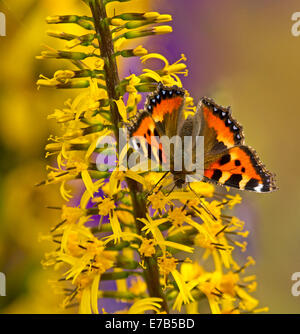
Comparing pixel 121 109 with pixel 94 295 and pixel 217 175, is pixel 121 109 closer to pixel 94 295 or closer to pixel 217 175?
pixel 217 175

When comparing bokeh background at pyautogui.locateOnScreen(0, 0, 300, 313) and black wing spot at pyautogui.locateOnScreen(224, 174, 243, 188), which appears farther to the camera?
bokeh background at pyautogui.locateOnScreen(0, 0, 300, 313)

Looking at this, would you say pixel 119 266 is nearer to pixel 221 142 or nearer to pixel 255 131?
pixel 221 142

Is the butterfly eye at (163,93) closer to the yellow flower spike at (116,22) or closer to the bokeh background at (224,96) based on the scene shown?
the yellow flower spike at (116,22)

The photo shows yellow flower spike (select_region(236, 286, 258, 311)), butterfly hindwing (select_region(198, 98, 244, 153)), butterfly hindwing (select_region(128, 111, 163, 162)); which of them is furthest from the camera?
yellow flower spike (select_region(236, 286, 258, 311))

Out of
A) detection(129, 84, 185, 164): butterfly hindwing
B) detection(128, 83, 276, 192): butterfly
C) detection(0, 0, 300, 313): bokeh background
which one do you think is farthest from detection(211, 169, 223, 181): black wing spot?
detection(0, 0, 300, 313): bokeh background

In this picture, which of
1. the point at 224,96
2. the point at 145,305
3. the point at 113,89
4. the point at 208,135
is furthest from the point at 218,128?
the point at 224,96

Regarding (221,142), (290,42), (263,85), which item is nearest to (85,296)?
(221,142)

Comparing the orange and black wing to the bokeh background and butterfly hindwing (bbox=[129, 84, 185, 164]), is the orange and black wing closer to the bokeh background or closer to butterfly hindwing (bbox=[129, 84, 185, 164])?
butterfly hindwing (bbox=[129, 84, 185, 164])

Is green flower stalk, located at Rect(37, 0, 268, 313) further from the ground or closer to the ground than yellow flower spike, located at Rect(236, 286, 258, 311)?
further from the ground
